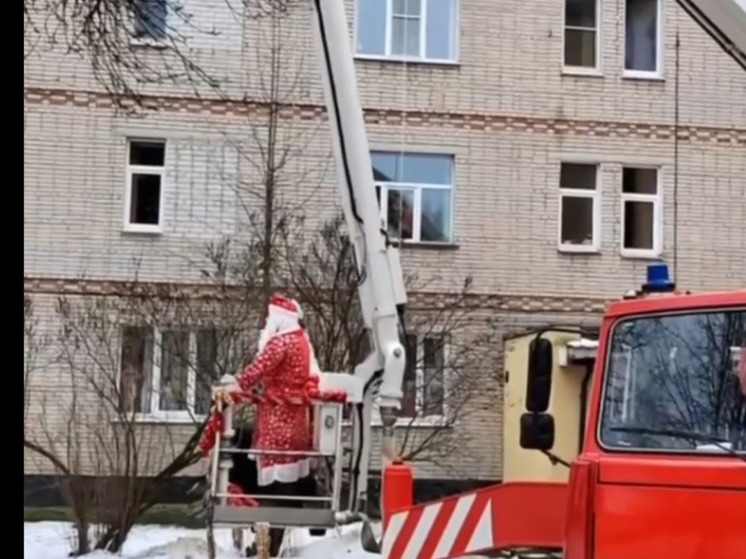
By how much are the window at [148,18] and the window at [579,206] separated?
833 centimetres

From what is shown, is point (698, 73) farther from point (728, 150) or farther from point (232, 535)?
point (232, 535)

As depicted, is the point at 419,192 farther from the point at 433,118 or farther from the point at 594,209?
the point at 594,209

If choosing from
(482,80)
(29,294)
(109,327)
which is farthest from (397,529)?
(482,80)

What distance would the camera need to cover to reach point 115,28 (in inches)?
337

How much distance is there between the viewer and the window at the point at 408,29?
56.2 ft

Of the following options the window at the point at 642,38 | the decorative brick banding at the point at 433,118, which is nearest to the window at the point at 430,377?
the decorative brick banding at the point at 433,118

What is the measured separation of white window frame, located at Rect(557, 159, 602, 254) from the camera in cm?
1684

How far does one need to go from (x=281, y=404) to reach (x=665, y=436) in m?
2.22

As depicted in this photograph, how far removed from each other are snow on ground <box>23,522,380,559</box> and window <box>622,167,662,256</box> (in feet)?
26.6

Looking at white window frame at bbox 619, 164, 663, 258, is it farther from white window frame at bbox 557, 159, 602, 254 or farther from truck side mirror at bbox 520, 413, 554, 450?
truck side mirror at bbox 520, 413, 554, 450

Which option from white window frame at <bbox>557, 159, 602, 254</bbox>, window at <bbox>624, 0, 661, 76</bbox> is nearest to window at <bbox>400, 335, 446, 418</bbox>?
white window frame at <bbox>557, 159, 602, 254</bbox>

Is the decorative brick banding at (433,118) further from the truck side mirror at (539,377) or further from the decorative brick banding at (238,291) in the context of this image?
the truck side mirror at (539,377)

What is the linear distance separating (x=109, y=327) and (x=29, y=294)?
85.7 inches

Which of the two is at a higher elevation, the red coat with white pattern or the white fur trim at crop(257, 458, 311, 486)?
the red coat with white pattern
